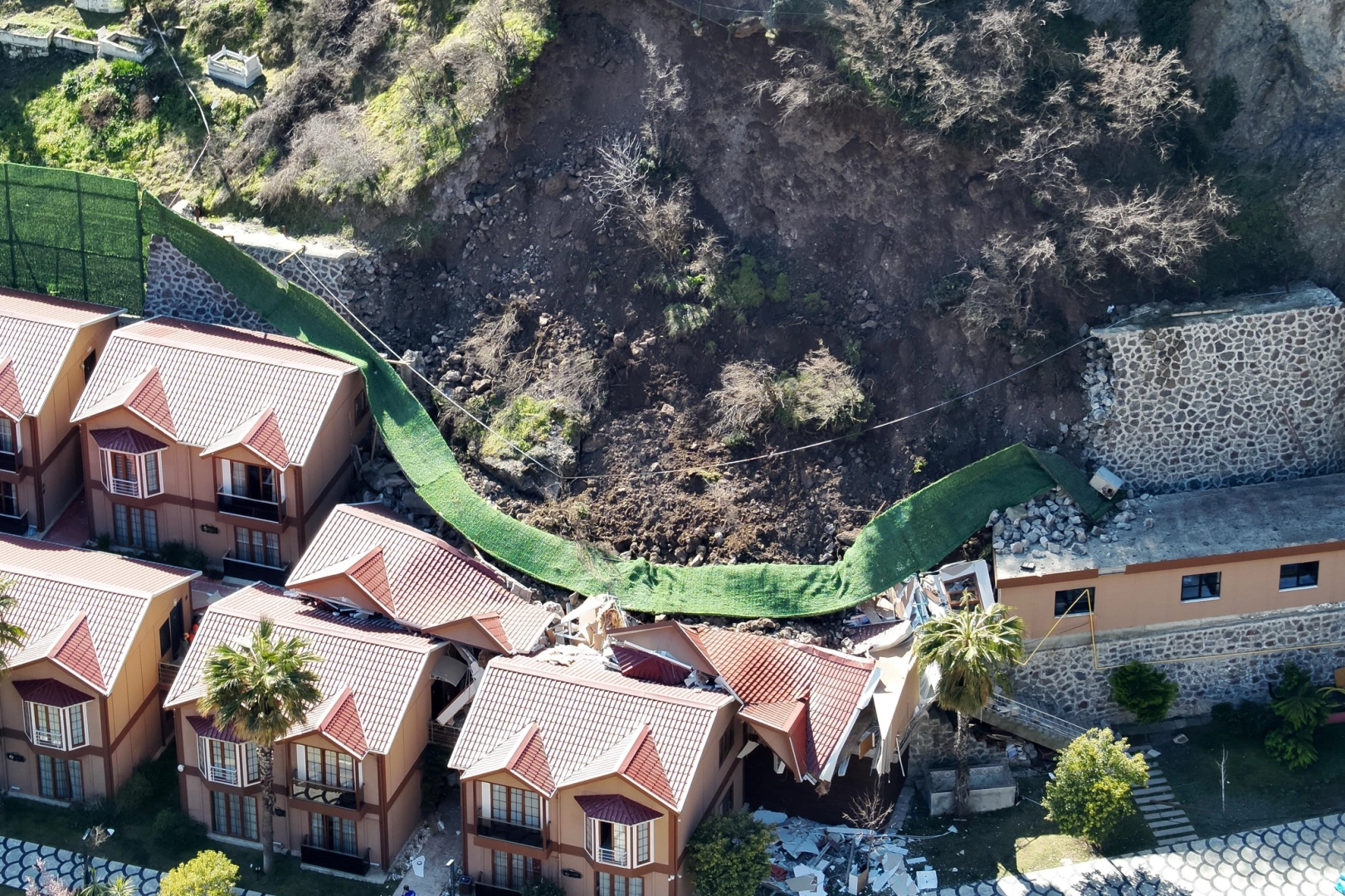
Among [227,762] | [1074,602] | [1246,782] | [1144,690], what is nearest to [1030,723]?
[1144,690]

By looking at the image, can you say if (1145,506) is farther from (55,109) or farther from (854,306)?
(55,109)

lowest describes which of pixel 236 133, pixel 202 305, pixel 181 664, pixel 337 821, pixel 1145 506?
pixel 337 821

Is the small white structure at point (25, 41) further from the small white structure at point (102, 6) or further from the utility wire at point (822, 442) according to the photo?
the utility wire at point (822, 442)

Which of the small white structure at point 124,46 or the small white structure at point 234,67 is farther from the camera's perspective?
the small white structure at point 124,46

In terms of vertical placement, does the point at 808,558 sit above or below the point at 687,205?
below

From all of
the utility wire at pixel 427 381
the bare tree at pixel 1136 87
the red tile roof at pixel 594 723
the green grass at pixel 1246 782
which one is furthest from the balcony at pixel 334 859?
the bare tree at pixel 1136 87

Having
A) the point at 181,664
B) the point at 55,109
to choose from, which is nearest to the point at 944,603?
the point at 181,664
